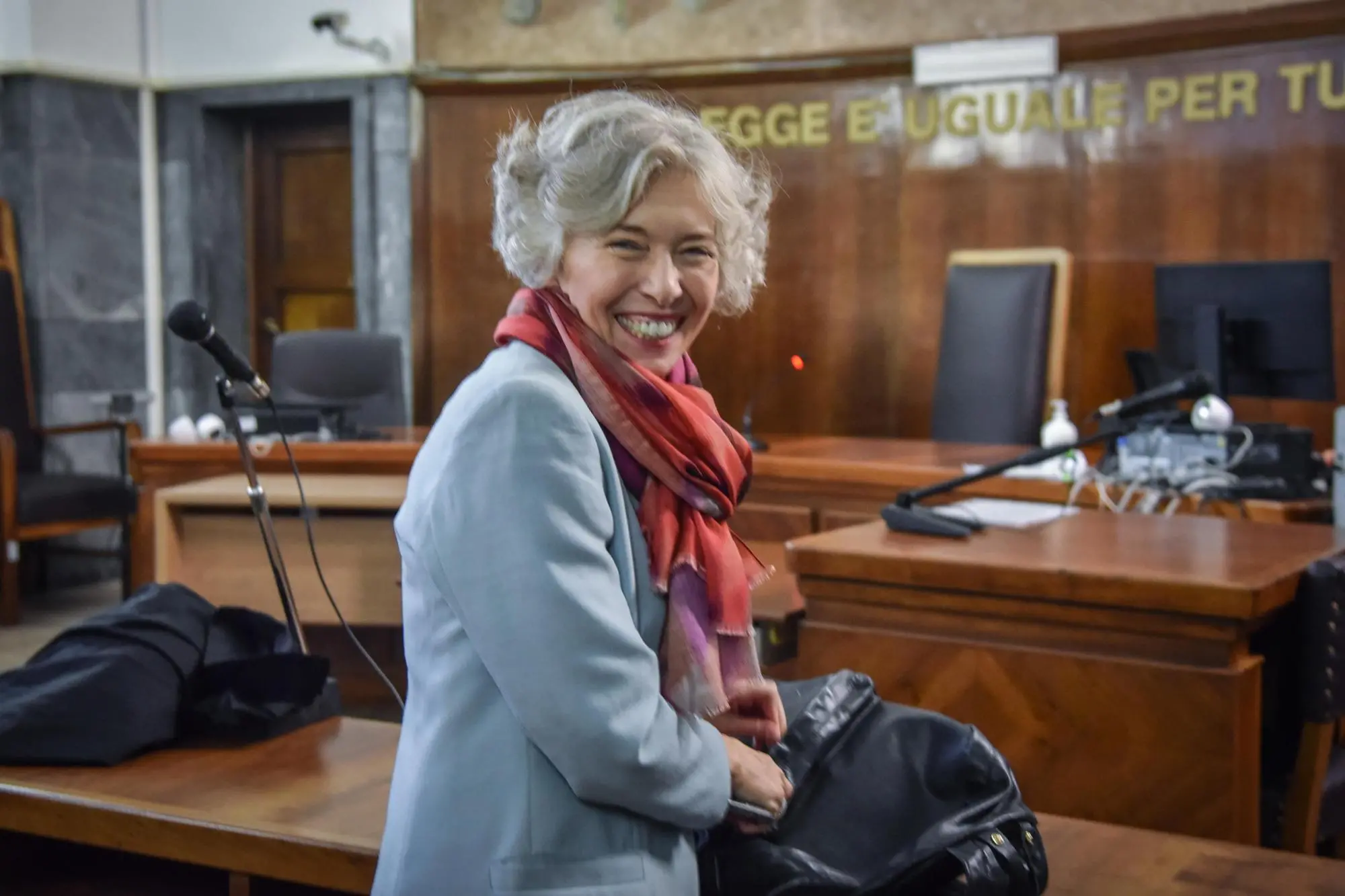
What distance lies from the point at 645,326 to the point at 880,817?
56 cm

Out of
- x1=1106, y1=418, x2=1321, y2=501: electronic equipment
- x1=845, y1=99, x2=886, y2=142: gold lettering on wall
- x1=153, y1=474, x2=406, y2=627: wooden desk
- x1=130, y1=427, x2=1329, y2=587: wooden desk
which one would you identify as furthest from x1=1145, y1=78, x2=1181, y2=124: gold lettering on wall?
x1=153, y1=474, x2=406, y2=627: wooden desk

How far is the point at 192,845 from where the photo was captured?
173cm

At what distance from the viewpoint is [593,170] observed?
123 cm

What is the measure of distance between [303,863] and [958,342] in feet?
11.7

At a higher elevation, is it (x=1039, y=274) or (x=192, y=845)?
(x=1039, y=274)

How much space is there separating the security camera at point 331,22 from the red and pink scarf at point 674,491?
4.83 m

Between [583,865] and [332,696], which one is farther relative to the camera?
[332,696]

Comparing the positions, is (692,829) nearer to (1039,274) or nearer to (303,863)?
(303,863)

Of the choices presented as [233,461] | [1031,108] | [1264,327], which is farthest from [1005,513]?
[1031,108]

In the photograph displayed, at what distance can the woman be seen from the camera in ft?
3.67

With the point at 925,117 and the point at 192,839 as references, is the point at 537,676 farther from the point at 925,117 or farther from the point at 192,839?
the point at 925,117

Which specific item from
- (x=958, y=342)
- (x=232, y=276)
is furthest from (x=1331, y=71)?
(x=232, y=276)

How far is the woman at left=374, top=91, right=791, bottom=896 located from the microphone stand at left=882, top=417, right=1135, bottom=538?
105cm

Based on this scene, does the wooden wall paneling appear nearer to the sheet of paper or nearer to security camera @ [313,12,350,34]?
security camera @ [313,12,350,34]
